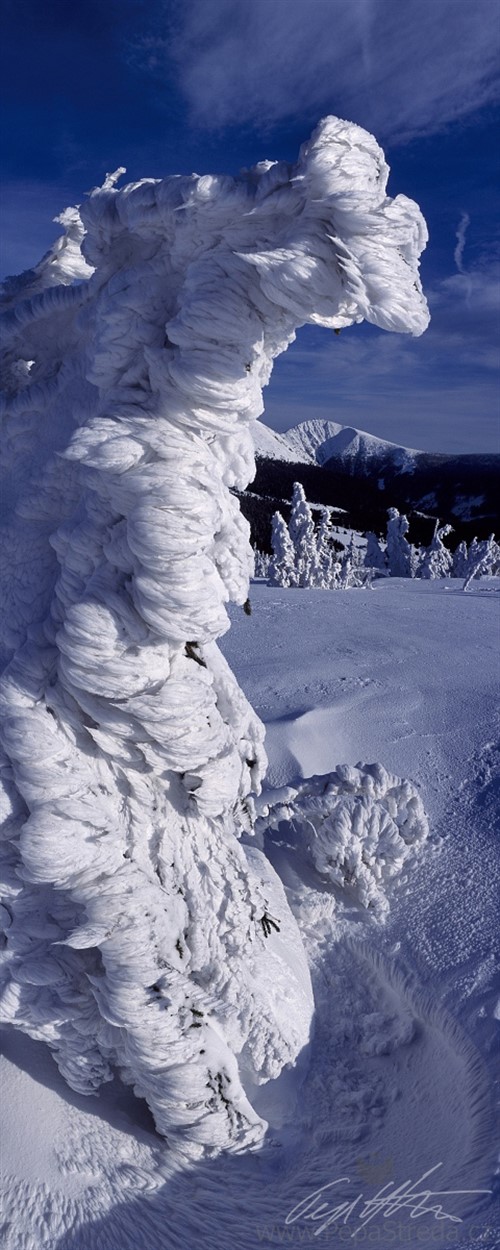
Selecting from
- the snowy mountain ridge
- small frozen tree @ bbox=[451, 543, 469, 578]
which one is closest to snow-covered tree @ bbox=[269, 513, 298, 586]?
small frozen tree @ bbox=[451, 543, 469, 578]

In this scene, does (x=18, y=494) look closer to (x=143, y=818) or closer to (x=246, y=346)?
(x=246, y=346)

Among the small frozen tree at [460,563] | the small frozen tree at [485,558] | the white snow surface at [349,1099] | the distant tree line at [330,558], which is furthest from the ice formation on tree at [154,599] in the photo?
the small frozen tree at [460,563]

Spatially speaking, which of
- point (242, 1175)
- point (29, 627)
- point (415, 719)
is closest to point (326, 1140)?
point (242, 1175)

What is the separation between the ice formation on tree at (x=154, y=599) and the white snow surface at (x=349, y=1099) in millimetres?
150

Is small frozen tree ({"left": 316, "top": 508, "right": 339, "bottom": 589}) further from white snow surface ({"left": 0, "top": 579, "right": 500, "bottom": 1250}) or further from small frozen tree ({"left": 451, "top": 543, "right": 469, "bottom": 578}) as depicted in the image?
white snow surface ({"left": 0, "top": 579, "right": 500, "bottom": 1250})

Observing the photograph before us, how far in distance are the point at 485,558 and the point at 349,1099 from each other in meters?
29.6

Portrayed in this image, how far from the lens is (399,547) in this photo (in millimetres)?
38281

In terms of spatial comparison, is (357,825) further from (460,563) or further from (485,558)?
(460,563)

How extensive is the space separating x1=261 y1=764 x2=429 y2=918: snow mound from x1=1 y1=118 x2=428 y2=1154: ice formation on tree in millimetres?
691

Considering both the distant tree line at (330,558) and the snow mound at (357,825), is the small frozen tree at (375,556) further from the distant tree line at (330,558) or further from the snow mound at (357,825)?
the snow mound at (357,825)

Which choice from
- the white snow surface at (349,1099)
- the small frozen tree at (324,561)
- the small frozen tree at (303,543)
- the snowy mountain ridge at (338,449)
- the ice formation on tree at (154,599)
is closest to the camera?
the ice formation on tree at (154,599)

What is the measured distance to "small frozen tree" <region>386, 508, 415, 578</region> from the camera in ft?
123

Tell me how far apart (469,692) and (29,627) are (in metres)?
3.45

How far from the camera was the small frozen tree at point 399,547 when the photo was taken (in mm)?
37562
